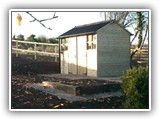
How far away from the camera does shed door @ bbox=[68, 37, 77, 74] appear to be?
6973 millimetres

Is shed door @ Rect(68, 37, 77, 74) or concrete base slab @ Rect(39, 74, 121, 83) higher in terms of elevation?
shed door @ Rect(68, 37, 77, 74)

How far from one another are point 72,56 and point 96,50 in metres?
0.57

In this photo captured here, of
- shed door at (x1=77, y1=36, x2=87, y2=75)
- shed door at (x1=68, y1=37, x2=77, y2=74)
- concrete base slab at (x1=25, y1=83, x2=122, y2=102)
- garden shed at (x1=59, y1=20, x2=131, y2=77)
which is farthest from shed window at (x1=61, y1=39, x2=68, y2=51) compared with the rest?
concrete base slab at (x1=25, y1=83, x2=122, y2=102)

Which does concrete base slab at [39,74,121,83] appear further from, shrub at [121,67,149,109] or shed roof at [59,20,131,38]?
shed roof at [59,20,131,38]

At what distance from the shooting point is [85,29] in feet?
22.5

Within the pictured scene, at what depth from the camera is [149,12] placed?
6.09 m

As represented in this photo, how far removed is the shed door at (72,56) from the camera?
697cm

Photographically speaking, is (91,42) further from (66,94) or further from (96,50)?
(66,94)

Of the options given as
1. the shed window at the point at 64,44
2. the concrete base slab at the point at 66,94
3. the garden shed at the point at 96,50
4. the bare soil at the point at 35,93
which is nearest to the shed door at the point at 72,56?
the garden shed at the point at 96,50

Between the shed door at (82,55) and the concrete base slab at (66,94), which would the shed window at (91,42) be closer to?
the shed door at (82,55)
